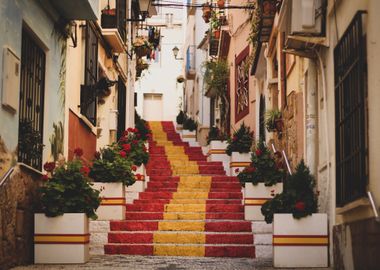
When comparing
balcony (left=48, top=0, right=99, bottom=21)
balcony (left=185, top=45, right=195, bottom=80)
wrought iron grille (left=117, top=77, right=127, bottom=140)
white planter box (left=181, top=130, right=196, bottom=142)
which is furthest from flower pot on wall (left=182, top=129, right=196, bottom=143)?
balcony (left=48, top=0, right=99, bottom=21)

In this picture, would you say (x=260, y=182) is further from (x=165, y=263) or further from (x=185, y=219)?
(x=165, y=263)

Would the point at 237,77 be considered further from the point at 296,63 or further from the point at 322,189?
the point at 322,189

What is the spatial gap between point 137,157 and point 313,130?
637 centimetres

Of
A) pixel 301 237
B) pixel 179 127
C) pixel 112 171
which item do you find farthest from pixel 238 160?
pixel 179 127

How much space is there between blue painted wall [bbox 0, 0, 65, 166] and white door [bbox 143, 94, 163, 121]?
28.8 m

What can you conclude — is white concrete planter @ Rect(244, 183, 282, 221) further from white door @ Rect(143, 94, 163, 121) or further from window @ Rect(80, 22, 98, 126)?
white door @ Rect(143, 94, 163, 121)

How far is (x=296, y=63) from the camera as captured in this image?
13.7 m

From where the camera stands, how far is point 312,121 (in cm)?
1200

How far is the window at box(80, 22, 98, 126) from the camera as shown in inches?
584

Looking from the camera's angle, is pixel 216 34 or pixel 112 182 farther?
pixel 216 34

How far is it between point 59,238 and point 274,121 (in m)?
6.15

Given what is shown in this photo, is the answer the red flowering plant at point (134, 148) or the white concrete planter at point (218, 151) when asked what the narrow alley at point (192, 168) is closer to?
the red flowering plant at point (134, 148)

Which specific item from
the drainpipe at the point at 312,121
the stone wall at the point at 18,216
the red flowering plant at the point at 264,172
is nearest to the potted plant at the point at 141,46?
the red flowering plant at the point at 264,172

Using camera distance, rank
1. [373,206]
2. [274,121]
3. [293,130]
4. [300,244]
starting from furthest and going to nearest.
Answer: [274,121] → [293,130] → [300,244] → [373,206]
